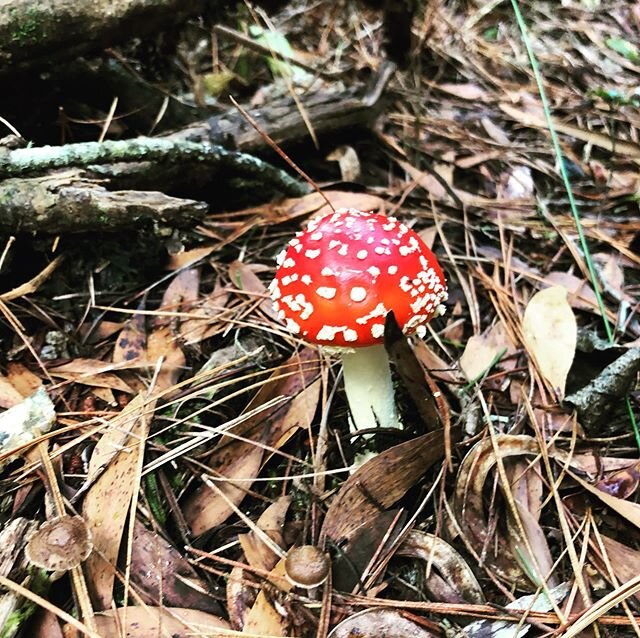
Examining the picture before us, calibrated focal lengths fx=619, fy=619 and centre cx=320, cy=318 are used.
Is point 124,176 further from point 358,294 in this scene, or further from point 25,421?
point 358,294

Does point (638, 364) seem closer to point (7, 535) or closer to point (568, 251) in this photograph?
point (568, 251)

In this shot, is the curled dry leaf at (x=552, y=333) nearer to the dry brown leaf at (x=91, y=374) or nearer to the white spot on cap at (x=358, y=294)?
the white spot on cap at (x=358, y=294)

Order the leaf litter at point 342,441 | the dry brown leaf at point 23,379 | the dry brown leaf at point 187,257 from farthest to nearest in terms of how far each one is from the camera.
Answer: the dry brown leaf at point 187,257
the dry brown leaf at point 23,379
the leaf litter at point 342,441

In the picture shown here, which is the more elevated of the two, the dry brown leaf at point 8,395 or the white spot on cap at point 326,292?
the white spot on cap at point 326,292

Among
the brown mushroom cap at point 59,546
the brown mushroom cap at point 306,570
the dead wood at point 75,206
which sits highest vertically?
the dead wood at point 75,206

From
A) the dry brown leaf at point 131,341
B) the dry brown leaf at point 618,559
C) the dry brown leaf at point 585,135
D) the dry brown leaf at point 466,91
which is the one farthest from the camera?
the dry brown leaf at point 466,91

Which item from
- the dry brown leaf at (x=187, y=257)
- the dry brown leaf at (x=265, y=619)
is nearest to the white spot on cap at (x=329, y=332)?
the dry brown leaf at (x=265, y=619)
